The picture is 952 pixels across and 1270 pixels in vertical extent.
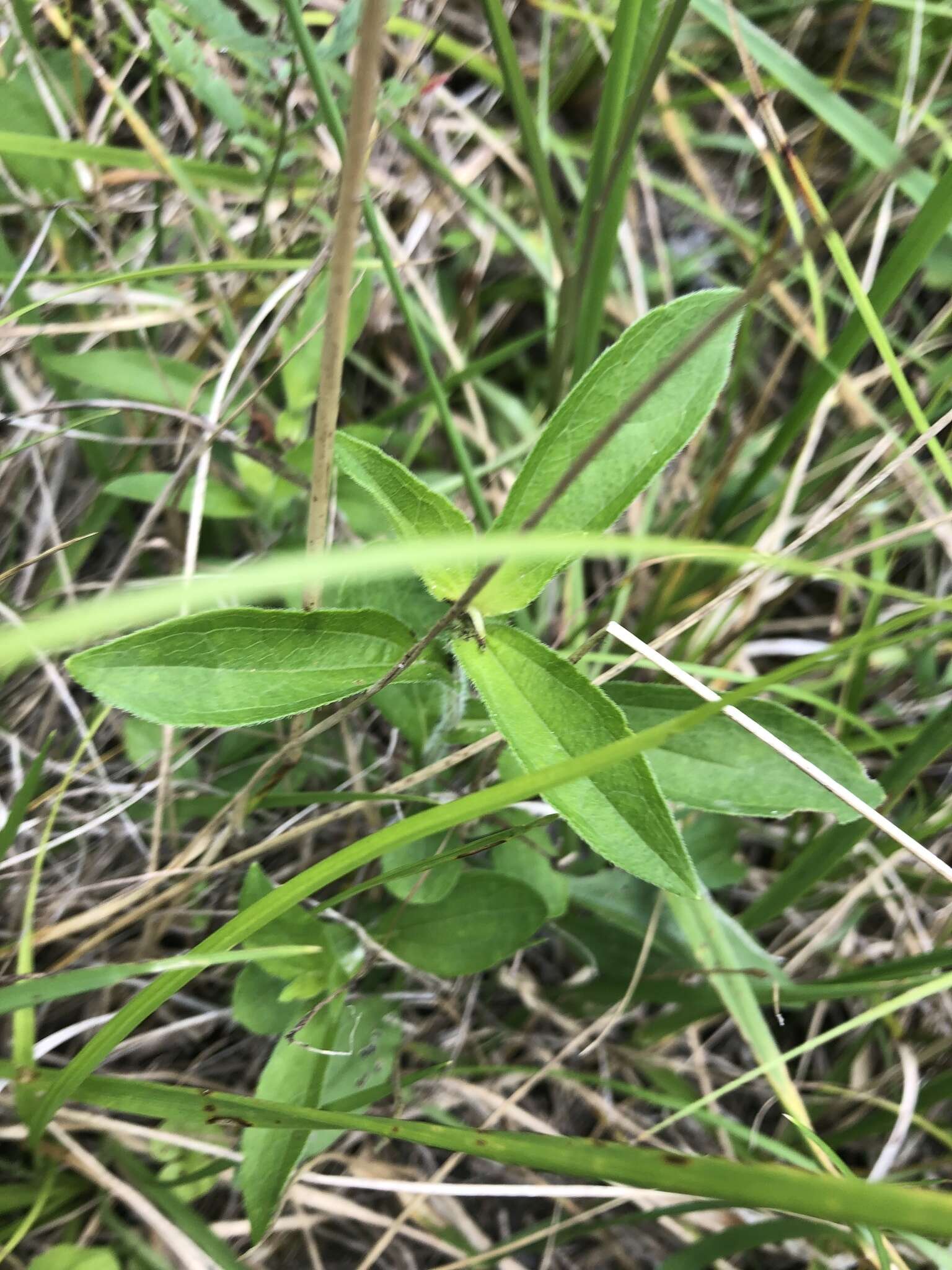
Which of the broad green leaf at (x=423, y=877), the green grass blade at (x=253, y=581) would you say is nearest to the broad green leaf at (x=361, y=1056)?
the broad green leaf at (x=423, y=877)

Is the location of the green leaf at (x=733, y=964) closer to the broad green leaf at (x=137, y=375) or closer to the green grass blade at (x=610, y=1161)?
the green grass blade at (x=610, y=1161)

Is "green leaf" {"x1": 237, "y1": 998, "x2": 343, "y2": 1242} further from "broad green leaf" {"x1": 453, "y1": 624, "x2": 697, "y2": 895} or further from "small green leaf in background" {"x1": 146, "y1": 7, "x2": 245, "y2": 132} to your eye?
"small green leaf in background" {"x1": 146, "y1": 7, "x2": 245, "y2": 132}


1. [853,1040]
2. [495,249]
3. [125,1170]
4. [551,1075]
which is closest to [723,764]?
[551,1075]

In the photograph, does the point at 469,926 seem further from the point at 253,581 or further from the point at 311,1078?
the point at 253,581

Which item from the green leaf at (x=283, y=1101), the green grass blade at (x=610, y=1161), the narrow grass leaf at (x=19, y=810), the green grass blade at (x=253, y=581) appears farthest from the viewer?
the narrow grass leaf at (x=19, y=810)

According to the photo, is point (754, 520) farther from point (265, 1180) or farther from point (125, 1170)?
point (125, 1170)

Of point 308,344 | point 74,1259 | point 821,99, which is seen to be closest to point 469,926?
point 74,1259
